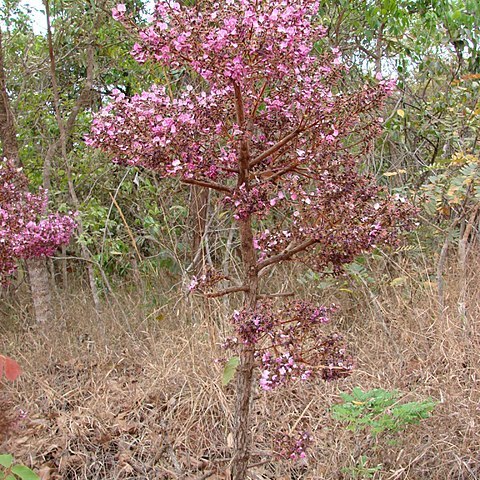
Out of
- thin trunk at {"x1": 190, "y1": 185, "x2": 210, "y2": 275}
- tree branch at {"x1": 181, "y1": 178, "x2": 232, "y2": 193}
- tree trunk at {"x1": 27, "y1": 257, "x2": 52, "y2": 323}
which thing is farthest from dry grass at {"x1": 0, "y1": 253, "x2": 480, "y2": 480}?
tree branch at {"x1": 181, "y1": 178, "x2": 232, "y2": 193}

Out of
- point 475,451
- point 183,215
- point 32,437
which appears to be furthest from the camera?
point 183,215

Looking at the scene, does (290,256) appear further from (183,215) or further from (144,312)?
(183,215)

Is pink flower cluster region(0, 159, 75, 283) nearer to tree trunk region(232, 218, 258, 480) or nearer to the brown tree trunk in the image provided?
the brown tree trunk

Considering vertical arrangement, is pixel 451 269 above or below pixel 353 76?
→ below

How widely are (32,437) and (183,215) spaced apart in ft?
7.97

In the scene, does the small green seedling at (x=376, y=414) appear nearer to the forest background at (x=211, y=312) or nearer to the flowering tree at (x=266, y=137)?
the forest background at (x=211, y=312)

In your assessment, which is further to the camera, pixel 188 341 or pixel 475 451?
pixel 188 341

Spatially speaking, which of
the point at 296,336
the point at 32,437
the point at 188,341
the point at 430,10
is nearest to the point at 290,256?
the point at 296,336

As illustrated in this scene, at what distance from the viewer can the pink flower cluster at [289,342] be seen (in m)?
1.90

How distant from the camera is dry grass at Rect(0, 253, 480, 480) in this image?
2.89 m

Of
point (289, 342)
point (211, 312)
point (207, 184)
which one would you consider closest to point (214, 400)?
point (211, 312)

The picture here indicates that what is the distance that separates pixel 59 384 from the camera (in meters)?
4.07

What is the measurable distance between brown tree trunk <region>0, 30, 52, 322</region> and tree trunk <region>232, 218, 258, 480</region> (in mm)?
2991

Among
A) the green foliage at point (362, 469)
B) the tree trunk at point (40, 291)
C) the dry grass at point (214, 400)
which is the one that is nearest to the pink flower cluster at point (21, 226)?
the dry grass at point (214, 400)
